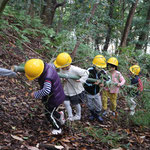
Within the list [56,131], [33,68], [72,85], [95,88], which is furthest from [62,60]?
A: [56,131]

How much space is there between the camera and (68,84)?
421 centimetres

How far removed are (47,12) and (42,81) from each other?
871 cm

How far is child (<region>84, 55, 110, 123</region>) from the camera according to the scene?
14.1ft

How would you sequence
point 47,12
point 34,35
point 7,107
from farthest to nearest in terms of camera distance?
point 47,12, point 34,35, point 7,107

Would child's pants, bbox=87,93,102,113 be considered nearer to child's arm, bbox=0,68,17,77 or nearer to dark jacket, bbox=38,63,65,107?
dark jacket, bbox=38,63,65,107

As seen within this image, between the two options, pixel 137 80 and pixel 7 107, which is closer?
pixel 7 107

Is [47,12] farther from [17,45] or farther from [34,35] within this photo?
[17,45]

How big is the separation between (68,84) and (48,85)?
3.65ft

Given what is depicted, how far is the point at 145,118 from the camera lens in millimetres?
4496

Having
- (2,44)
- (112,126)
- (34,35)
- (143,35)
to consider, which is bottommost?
(112,126)

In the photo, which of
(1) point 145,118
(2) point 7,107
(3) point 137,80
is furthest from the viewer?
(3) point 137,80

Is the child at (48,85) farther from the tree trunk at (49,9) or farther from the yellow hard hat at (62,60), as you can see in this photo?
the tree trunk at (49,9)

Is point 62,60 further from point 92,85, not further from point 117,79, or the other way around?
point 117,79

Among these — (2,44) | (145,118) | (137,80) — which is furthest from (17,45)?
(145,118)
